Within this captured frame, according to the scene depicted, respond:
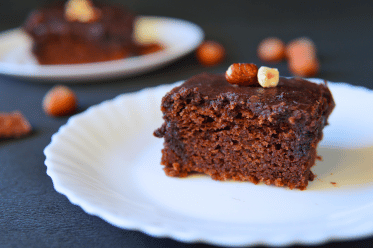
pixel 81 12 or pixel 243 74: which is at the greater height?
pixel 243 74

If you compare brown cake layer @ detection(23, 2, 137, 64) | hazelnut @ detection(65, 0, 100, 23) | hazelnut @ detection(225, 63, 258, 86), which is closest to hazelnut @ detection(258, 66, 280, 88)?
hazelnut @ detection(225, 63, 258, 86)

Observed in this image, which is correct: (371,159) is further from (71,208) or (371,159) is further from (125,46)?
(125,46)

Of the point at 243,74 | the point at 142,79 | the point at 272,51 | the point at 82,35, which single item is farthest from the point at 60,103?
the point at 272,51

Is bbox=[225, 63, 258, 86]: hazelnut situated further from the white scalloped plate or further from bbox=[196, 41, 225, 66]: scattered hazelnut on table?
bbox=[196, 41, 225, 66]: scattered hazelnut on table

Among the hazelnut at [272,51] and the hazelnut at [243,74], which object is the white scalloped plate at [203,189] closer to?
the hazelnut at [243,74]

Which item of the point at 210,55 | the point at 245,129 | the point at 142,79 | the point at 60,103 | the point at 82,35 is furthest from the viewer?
the point at 82,35

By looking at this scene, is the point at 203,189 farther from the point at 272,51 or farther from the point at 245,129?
the point at 272,51

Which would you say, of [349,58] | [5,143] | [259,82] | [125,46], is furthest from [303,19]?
[5,143]
